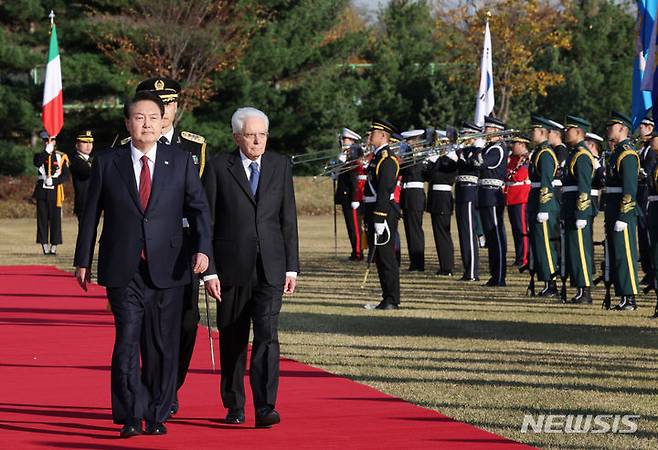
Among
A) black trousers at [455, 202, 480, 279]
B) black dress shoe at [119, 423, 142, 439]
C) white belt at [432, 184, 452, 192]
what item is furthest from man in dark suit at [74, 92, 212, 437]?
white belt at [432, 184, 452, 192]

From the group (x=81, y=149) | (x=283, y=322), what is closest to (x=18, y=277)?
(x=81, y=149)

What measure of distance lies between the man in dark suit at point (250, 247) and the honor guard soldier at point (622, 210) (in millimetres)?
6494

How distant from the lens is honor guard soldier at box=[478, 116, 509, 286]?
18188 millimetres

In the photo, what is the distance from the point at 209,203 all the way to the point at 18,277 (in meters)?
12.4

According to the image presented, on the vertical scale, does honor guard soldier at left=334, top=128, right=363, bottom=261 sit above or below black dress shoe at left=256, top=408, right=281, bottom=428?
above

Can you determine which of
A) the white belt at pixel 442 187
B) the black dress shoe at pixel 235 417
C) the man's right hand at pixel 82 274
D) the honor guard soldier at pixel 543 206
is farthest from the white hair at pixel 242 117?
the white belt at pixel 442 187

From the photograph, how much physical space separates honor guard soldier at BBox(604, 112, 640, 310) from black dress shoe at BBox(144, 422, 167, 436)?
24.4 ft

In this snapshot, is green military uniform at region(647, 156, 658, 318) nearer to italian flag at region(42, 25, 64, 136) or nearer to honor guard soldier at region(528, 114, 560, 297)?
honor guard soldier at region(528, 114, 560, 297)

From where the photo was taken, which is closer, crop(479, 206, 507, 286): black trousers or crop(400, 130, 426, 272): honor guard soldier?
crop(479, 206, 507, 286): black trousers

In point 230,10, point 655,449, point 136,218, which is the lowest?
point 655,449

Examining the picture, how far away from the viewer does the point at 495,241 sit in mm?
18219

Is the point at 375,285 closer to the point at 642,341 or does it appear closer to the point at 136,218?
the point at 642,341

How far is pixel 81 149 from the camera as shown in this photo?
72.7ft

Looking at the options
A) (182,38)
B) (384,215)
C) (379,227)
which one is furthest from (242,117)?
(182,38)
